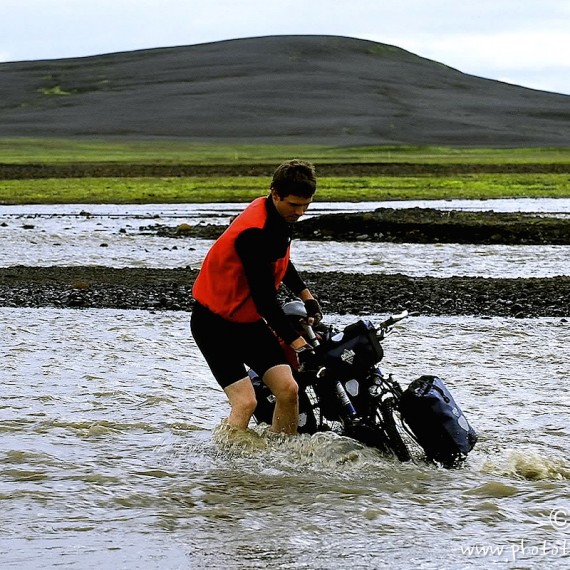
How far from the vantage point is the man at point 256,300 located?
21.4 feet

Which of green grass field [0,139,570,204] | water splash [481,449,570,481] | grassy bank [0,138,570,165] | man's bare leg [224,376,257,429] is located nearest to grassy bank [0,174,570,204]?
green grass field [0,139,570,204]

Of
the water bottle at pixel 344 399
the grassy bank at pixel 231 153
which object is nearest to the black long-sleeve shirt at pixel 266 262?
the water bottle at pixel 344 399

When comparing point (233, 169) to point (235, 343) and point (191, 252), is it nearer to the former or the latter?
point (191, 252)

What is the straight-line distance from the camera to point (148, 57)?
455ft

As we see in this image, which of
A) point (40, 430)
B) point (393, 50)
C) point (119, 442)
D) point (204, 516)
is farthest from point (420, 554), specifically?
point (393, 50)

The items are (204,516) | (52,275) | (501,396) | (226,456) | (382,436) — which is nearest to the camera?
(204,516)

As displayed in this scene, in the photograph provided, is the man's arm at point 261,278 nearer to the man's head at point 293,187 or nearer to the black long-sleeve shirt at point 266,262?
the black long-sleeve shirt at point 266,262

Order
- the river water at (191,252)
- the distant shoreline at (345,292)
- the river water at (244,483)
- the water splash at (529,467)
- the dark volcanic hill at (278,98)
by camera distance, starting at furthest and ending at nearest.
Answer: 1. the dark volcanic hill at (278,98)
2. the river water at (191,252)
3. the distant shoreline at (345,292)
4. the water splash at (529,467)
5. the river water at (244,483)

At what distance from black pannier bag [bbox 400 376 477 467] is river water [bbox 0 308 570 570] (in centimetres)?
16

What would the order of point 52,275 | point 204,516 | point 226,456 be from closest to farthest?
point 204,516, point 226,456, point 52,275

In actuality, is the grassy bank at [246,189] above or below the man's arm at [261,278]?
below

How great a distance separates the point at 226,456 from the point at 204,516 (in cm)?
116

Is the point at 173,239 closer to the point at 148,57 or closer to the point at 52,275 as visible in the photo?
the point at 52,275

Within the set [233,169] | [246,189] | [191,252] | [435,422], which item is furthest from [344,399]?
[233,169]
